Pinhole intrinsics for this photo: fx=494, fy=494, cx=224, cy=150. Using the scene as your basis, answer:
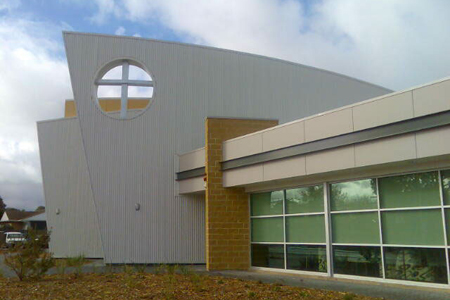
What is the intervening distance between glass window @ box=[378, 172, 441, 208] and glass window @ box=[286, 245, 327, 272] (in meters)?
2.64

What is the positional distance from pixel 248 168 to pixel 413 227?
19.1 feet

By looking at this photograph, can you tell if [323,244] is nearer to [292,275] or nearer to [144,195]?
[292,275]

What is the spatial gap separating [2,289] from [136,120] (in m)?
9.61

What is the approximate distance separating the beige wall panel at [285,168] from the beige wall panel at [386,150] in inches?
83.5

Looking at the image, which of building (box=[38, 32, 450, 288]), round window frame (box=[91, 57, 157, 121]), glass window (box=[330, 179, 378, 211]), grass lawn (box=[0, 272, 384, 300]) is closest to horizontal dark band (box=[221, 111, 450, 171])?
building (box=[38, 32, 450, 288])

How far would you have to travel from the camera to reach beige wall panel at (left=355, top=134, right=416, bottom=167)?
35.8 ft

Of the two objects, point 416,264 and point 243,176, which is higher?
point 243,176

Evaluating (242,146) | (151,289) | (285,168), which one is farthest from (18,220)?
(151,289)

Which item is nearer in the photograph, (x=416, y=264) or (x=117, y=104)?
(x=416, y=264)

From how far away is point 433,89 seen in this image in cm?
1030

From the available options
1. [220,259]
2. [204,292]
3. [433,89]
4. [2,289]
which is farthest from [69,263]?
[433,89]

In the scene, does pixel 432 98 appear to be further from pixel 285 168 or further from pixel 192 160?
pixel 192 160

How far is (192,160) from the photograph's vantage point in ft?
63.7

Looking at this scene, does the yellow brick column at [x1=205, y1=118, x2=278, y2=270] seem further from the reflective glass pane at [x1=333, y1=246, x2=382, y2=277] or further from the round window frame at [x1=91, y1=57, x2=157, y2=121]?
the round window frame at [x1=91, y1=57, x2=157, y2=121]
